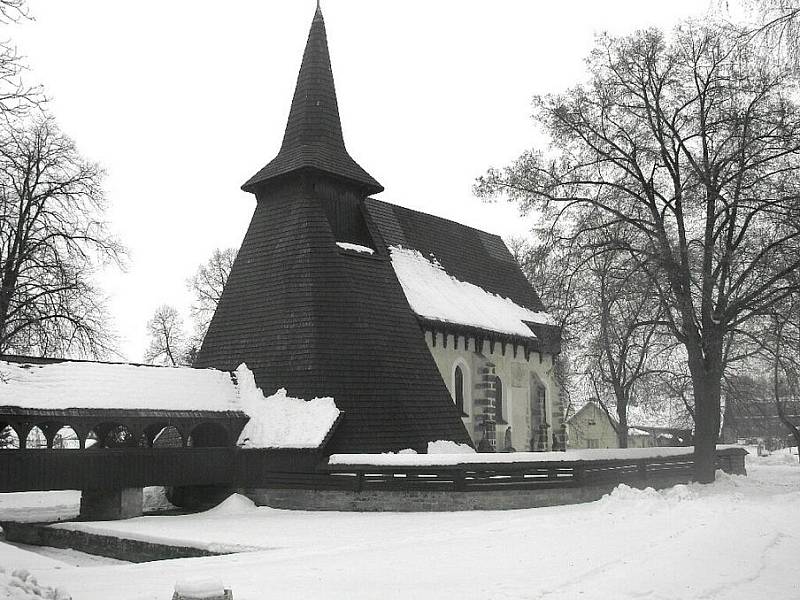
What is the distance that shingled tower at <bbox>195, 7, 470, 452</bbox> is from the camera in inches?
852

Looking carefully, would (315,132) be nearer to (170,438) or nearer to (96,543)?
(170,438)

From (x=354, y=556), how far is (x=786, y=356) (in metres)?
16.8

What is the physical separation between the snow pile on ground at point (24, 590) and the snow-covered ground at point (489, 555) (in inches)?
12.4

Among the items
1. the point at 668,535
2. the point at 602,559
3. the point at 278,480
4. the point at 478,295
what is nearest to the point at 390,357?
the point at 278,480

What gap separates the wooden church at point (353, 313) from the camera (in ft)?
71.7

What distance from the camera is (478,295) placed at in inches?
1224

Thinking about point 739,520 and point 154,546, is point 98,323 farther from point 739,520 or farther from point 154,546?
point 739,520

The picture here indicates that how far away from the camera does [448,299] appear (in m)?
28.2

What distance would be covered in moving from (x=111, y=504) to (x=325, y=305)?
7.63 m

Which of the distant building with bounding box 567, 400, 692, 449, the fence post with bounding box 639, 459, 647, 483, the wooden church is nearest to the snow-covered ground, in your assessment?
the fence post with bounding box 639, 459, 647, 483

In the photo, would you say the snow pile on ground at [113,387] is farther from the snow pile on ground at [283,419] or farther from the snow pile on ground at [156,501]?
the snow pile on ground at [156,501]

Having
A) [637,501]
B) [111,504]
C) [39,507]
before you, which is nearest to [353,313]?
[111,504]

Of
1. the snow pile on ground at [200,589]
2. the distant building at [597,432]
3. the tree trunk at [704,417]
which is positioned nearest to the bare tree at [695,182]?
the tree trunk at [704,417]

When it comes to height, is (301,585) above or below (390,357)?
below
